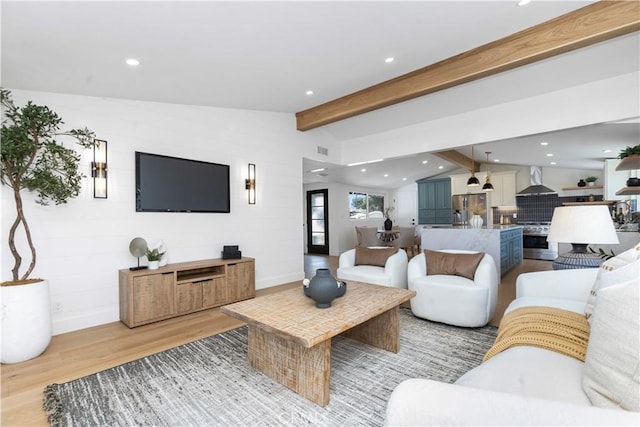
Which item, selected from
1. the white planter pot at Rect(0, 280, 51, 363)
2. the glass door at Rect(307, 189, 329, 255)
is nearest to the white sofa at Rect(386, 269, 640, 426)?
the white planter pot at Rect(0, 280, 51, 363)

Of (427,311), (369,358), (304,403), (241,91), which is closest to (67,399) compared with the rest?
(304,403)

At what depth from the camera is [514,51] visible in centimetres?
283

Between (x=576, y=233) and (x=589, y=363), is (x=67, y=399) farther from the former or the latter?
(x=576, y=233)

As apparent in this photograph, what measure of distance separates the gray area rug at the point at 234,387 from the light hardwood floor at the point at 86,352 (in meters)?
0.12

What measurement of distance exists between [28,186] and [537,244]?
9348mm

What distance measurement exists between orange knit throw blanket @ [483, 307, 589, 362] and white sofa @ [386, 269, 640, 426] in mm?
53

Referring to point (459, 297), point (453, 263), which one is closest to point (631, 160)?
point (453, 263)

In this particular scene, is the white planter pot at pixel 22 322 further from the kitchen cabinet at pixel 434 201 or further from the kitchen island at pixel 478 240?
the kitchen cabinet at pixel 434 201

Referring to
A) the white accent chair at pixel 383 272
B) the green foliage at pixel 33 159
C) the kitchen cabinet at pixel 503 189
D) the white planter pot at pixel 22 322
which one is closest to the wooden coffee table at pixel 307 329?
the white accent chair at pixel 383 272

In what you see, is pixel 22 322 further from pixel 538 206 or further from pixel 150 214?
pixel 538 206

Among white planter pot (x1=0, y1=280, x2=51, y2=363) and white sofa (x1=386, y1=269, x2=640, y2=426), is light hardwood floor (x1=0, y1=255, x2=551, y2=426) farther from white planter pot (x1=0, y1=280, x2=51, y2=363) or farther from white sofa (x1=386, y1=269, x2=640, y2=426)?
white sofa (x1=386, y1=269, x2=640, y2=426)

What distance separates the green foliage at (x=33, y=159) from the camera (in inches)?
97.2

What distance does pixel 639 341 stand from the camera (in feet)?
2.77

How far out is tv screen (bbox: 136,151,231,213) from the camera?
351 cm
